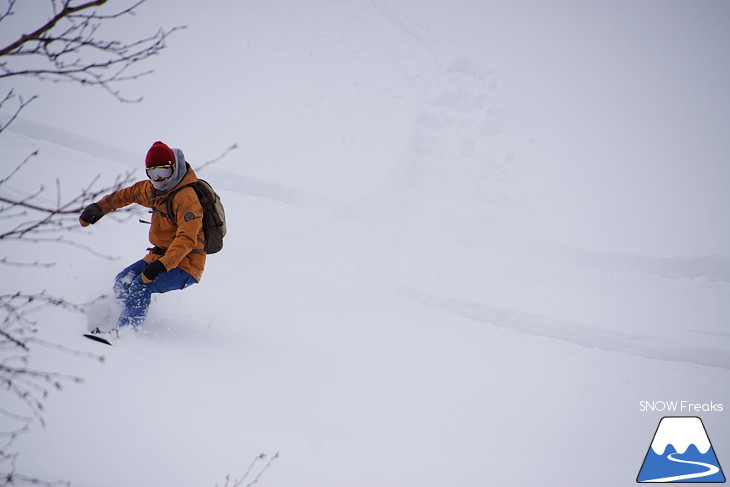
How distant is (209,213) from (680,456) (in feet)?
16.1

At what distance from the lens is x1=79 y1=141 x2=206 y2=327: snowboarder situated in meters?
3.93

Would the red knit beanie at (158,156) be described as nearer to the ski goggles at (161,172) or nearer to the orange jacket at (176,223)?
the ski goggles at (161,172)

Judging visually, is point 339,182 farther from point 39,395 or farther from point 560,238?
point 39,395

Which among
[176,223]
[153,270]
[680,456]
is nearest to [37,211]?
[176,223]

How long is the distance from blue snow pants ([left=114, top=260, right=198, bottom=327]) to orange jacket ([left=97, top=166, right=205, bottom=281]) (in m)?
0.12

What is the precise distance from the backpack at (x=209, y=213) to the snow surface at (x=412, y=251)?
109 cm

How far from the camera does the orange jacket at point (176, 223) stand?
13.1ft

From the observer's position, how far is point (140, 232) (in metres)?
6.84

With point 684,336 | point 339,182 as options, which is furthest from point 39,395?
point 684,336

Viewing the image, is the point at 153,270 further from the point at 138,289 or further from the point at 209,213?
the point at 209,213

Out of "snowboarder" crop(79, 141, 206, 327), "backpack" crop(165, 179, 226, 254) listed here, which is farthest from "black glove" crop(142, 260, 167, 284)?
"backpack" crop(165, 179, 226, 254)

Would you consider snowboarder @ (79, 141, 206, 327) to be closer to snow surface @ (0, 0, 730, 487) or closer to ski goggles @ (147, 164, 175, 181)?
ski goggles @ (147, 164, 175, 181)

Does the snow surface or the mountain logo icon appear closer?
the snow surface

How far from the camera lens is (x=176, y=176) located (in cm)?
398
